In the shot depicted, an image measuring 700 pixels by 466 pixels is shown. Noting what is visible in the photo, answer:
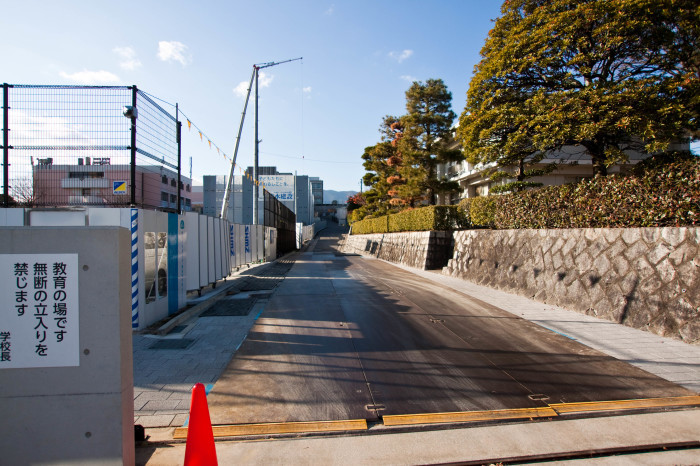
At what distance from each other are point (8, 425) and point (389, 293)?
8689 millimetres

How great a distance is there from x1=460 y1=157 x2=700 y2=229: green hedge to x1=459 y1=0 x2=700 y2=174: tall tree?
3.79 ft

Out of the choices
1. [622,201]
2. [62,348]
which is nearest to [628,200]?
[622,201]

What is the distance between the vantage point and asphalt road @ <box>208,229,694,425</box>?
3.98 m

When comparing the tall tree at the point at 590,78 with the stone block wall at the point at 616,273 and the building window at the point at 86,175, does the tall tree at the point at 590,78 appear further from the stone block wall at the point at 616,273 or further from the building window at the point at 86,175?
the building window at the point at 86,175

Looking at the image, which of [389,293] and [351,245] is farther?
[351,245]

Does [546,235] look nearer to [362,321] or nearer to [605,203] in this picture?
[605,203]

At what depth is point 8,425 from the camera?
2688mm

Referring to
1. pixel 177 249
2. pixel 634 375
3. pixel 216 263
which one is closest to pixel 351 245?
pixel 216 263

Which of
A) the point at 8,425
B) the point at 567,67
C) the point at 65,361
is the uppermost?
the point at 567,67

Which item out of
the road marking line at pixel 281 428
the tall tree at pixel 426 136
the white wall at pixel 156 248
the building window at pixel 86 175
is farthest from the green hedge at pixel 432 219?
the road marking line at pixel 281 428

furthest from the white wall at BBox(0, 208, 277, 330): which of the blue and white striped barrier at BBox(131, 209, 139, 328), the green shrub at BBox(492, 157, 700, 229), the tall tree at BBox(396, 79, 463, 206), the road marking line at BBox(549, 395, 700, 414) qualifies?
the tall tree at BBox(396, 79, 463, 206)

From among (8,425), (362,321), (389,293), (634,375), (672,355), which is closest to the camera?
(8,425)

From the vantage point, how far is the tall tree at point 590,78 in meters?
7.92

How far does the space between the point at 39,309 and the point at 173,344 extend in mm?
3450
